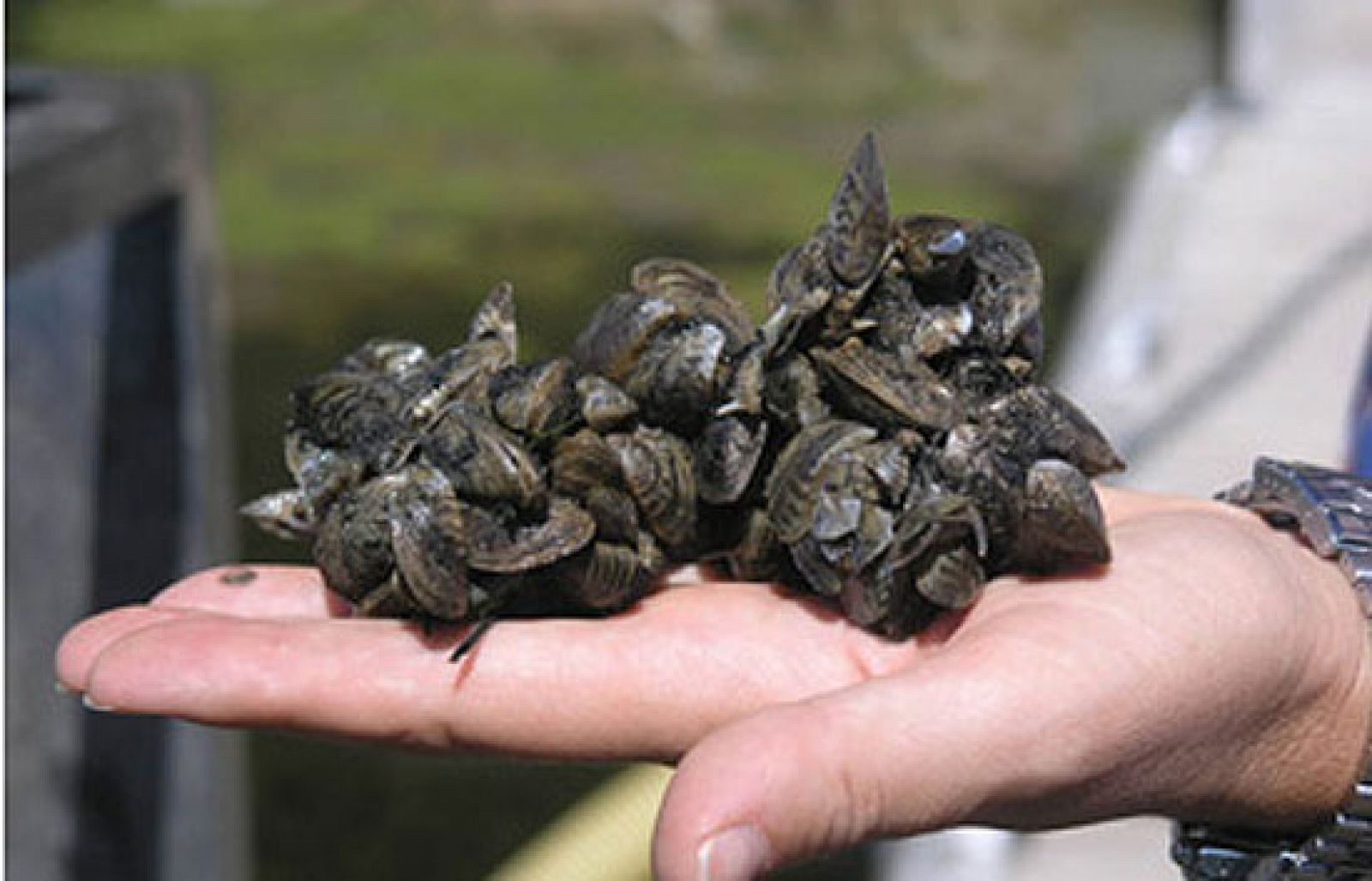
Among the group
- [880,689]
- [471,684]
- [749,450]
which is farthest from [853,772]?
[749,450]

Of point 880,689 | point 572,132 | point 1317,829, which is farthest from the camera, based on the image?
point 572,132

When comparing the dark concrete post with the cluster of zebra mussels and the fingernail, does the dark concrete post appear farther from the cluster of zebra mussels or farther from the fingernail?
the fingernail

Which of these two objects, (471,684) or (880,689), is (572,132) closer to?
(471,684)

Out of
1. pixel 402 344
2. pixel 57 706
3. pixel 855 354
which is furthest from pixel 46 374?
pixel 855 354

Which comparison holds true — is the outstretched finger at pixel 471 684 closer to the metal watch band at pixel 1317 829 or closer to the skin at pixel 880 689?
the skin at pixel 880 689

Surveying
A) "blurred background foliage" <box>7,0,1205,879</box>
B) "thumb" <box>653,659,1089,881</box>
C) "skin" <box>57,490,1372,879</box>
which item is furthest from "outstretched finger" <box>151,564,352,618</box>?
"blurred background foliage" <box>7,0,1205,879</box>

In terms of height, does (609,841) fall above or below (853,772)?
below

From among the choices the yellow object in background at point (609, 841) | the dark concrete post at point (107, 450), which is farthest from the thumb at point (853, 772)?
the dark concrete post at point (107, 450)

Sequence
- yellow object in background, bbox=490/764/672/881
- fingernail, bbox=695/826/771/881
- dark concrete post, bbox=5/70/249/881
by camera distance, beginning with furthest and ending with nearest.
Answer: yellow object in background, bbox=490/764/672/881 < dark concrete post, bbox=5/70/249/881 < fingernail, bbox=695/826/771/881
